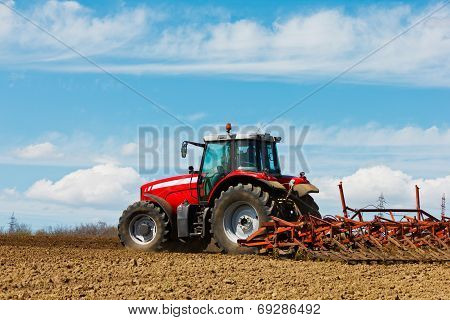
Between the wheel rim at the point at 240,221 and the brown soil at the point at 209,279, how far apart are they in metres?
0.65

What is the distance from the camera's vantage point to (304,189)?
42.1ft

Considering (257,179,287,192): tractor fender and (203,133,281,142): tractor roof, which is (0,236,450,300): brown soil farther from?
(203,133,281,142): tractor roof

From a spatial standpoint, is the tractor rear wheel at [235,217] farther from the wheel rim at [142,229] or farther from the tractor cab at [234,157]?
the wheel rim at [142,229]

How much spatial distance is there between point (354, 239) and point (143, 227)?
4.85 meters

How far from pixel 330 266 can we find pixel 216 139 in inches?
156

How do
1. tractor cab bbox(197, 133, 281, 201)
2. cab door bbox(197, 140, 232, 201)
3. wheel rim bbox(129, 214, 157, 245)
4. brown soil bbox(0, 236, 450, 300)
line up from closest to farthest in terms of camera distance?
brown soil bbox(0, 236, 450, 300) → tractor cab bbox(197, 133, 281, 201) → cab door bbox(197, 140, 232, 201) → wheel rim bbox(129, 214, 157, 245)

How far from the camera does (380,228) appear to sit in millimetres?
12039

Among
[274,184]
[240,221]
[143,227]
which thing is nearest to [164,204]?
[143,227]

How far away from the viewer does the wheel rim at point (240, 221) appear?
12.3 m

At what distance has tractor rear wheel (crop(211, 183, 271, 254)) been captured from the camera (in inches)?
475

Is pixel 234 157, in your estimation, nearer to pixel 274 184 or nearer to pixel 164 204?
pixel 274 184

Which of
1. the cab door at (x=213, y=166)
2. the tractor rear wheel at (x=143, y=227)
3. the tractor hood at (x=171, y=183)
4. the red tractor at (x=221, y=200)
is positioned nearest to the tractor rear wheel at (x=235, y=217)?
the red tractor at (x=221, y=200)

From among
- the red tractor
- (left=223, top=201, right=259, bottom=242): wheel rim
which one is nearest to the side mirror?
the red tractor
